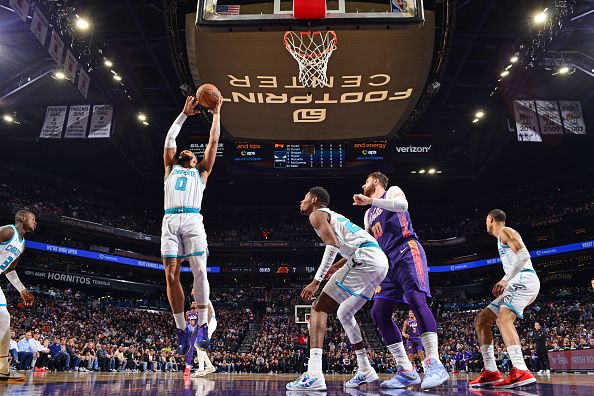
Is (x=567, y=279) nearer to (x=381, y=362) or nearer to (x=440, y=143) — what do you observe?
(x=440, y=143)

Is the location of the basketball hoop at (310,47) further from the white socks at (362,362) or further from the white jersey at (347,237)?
the white socks at (362,362)

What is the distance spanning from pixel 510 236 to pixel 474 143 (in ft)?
72.0

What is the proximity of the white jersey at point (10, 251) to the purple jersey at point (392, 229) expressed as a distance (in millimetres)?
4269

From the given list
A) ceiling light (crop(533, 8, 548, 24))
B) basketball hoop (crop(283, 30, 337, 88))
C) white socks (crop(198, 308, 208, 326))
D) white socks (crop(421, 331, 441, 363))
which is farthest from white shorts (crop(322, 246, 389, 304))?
ceiling light (crop(533, 8, 548, 24))

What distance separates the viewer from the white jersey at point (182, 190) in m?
4.98

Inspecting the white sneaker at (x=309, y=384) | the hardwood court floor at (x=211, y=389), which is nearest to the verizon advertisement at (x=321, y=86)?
the hardwood court floor at (x=211, y=389)

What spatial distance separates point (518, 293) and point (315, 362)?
2.73 metres

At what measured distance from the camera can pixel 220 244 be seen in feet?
104

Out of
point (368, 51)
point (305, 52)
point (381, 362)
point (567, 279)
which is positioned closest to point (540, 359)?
point (381, 362)

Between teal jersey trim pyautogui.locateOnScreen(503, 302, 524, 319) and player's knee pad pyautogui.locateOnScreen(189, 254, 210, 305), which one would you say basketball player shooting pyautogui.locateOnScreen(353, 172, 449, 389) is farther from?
player's knee pad pyautogui.locateOnScreen(189, 254, 210, 305)

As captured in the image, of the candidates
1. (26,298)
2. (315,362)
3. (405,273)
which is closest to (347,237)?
(405,273)

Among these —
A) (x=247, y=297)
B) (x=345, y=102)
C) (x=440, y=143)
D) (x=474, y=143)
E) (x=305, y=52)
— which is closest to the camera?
(x=305, y=52)

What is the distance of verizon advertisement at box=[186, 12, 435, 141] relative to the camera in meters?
9.71

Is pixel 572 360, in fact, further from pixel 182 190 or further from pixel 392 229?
pixel 182 190
